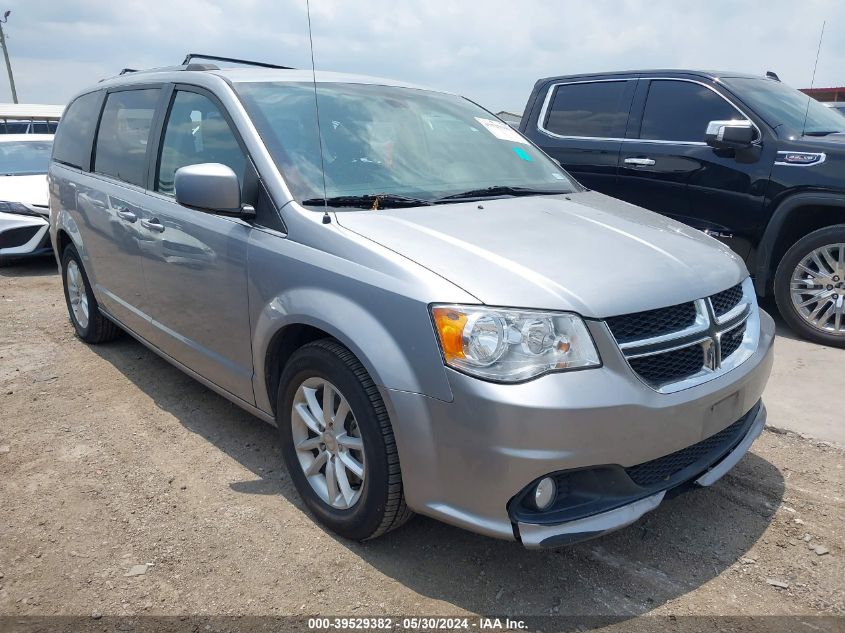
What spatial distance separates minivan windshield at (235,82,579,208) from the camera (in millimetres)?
2963

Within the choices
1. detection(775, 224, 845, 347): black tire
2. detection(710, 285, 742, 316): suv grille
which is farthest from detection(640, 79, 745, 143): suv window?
detection(710, 285, 742, 316): suv grille

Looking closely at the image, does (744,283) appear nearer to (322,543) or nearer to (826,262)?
(322,543)

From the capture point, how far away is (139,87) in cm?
415

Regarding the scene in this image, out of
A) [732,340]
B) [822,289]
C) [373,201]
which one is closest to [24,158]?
[373,201]

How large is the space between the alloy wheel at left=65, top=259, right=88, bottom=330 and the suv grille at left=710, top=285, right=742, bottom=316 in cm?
424

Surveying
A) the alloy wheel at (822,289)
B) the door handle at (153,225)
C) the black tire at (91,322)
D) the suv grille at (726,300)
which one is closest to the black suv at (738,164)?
the alloy wheel at (822,289)

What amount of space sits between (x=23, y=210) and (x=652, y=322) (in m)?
7.89

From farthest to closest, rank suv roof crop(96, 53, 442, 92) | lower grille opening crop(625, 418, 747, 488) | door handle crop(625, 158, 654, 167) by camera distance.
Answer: door handle crop(625, 158, 654, 167)
suv roof crop(96, 53, 442, 92)
lower grille opening crop(625, 418, 747, 488)

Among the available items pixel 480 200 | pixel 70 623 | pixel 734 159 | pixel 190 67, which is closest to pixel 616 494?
pixel 480 200

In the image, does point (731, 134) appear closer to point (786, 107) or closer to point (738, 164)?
point (738, 164)

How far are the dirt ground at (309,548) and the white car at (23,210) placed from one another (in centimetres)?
489

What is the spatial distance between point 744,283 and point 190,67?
296cm

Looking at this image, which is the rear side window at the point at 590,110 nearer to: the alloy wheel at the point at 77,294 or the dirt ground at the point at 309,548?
the dirt ground at the point at 309,548

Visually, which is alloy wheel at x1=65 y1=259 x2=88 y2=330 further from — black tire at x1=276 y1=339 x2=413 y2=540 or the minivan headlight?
the minivan headlight
